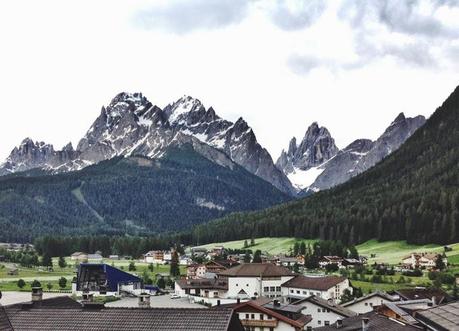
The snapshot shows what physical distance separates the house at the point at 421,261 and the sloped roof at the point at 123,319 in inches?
4860

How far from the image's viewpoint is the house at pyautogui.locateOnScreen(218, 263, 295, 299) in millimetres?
114188

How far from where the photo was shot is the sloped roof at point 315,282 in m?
104

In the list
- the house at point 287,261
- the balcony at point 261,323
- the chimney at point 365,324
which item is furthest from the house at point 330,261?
the chimney at point 365,324

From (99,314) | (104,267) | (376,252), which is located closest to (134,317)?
(99,314)

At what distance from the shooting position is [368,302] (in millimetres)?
86125

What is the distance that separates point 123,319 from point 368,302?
55.3 meters

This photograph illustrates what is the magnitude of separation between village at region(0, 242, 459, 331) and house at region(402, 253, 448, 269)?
0.23 m

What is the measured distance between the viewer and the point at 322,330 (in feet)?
221

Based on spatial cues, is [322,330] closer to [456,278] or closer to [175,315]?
[175,315]

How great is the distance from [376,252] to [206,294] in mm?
92110

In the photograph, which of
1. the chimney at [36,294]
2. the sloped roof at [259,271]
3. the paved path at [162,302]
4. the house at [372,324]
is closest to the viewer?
the chimney at [36,294]

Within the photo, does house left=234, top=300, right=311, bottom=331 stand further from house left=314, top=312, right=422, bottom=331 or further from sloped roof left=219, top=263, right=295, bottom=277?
sloped roof left=219, top=263, right=295, bottom=277

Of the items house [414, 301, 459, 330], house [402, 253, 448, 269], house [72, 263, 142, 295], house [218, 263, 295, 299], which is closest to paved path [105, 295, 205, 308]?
house [218, 263, 295, 299]

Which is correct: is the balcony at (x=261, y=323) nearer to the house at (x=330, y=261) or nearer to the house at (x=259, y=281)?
the house at (x=259, y=281)
